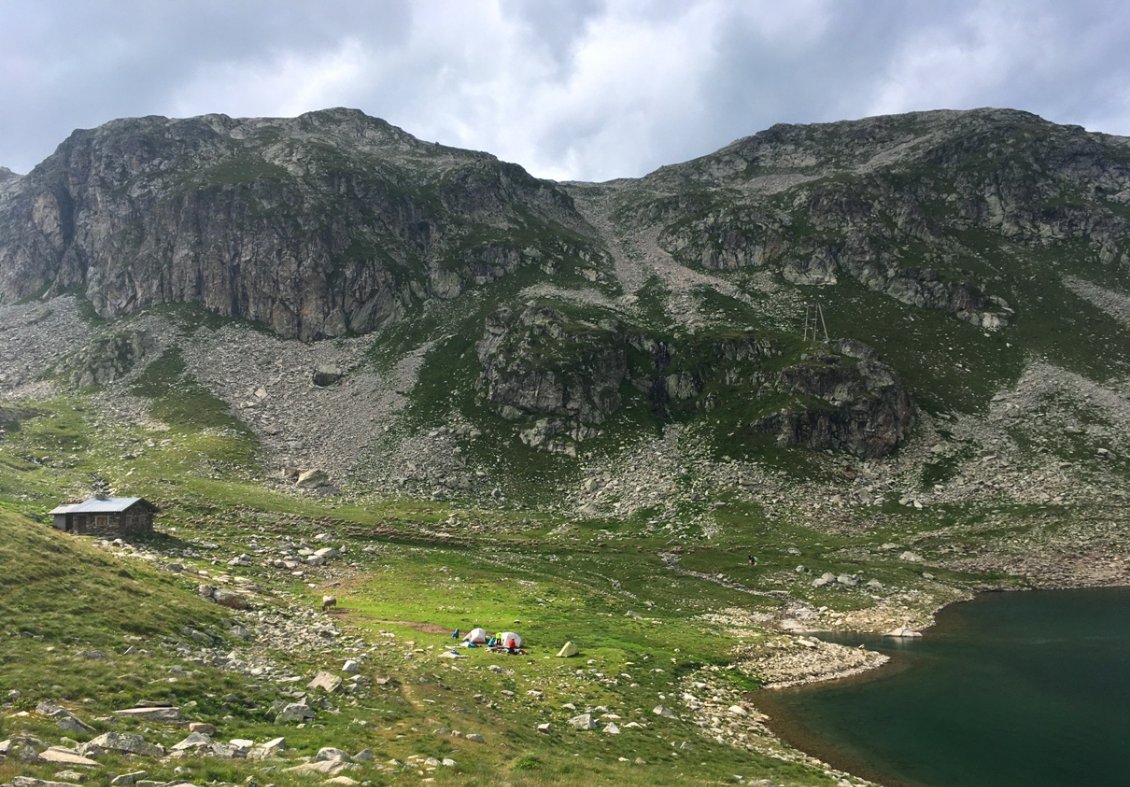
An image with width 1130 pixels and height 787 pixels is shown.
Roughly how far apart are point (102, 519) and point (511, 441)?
64.5 m

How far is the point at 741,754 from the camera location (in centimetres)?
2491

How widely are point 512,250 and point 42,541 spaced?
148131 millimetres

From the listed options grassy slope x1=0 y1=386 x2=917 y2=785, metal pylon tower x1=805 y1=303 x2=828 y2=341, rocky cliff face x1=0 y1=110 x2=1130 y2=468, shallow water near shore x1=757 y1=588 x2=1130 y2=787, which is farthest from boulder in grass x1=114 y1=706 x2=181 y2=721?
metal pylon tower x1=805 y1=303 x2=828 y2=341

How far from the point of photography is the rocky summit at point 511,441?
2288 cm

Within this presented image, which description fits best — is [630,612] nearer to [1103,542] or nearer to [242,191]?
[1103,542]

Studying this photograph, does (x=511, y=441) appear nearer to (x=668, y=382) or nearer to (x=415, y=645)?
(x=668, y=382)

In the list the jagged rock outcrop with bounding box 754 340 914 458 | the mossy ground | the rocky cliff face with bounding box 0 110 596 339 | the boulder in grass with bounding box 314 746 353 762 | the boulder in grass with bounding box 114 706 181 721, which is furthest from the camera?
the rocky cliff face with bounding box 0 110 596 339

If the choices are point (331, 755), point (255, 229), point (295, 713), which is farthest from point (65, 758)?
point (255, 229)

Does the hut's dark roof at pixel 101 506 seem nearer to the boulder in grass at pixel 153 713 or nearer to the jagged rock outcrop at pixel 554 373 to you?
the boulder in grass at pixel 153 713

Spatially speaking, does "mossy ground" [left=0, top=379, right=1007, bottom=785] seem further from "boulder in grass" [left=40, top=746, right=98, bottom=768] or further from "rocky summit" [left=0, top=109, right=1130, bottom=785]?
"boulder in grass" [left=40, top=746, right=98, bottom=768]

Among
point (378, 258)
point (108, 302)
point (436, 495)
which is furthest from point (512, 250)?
point (108, 302)

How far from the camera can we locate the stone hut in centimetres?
5381

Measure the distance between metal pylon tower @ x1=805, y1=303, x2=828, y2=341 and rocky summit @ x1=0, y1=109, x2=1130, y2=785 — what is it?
Answer: 31.9 inches

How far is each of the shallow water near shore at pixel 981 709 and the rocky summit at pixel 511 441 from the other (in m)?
3.34
